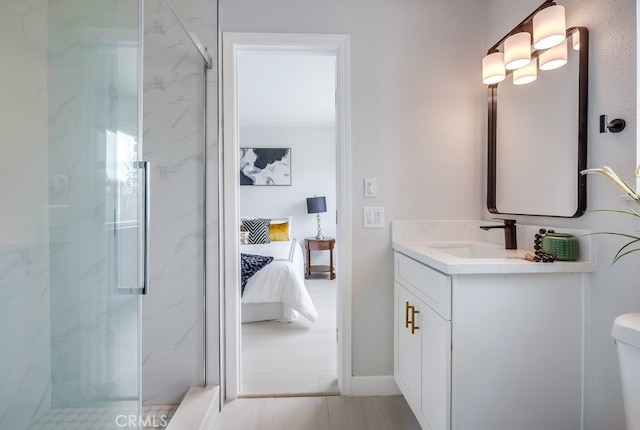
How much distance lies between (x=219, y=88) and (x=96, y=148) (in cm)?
100

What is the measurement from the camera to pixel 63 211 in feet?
3.12

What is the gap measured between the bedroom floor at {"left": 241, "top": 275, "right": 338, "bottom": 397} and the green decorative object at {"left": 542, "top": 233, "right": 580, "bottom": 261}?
1403 millimetres

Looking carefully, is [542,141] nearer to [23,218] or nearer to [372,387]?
[372,387]

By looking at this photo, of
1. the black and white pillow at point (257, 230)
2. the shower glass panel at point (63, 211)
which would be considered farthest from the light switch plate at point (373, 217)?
the black and white pillow at point (257, 230)

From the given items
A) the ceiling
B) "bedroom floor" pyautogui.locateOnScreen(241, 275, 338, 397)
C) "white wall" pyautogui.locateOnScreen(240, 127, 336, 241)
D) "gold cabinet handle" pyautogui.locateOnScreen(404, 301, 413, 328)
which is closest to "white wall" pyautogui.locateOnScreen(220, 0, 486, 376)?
"gold cabinet handle" pyautogui.locateOnScreen(404, 301, 413, 328)

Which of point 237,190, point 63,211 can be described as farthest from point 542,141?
point 63,211

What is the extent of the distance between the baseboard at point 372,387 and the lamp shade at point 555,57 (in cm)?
179

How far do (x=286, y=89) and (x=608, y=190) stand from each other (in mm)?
3137

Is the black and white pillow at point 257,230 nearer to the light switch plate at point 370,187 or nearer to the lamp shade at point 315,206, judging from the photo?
the lamp shade at point 315,206

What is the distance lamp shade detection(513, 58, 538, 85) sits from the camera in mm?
1536

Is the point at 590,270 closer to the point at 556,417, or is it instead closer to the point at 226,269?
the point at 556,417

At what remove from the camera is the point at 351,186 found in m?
A: 1.92

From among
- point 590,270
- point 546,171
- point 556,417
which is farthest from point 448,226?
point 556,417

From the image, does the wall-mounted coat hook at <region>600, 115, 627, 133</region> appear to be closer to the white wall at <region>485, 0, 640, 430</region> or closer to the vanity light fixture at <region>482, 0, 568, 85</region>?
the white wall at <region>485, 0, 640, 430</region>
